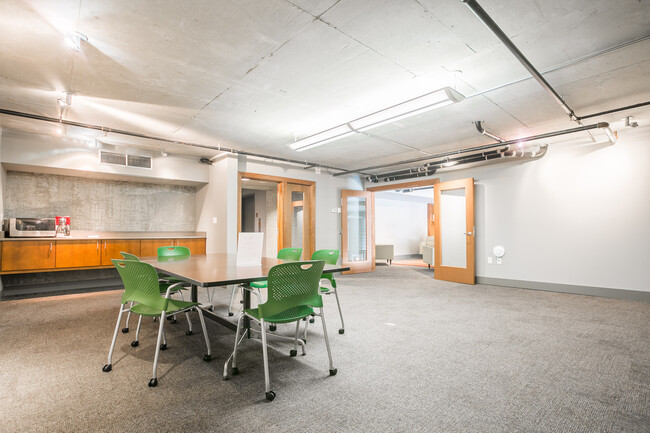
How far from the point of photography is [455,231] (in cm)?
735

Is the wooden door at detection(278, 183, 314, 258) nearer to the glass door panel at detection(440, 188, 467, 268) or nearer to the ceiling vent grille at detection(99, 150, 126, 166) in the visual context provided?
→ the glass door panel at detection(440, 188, 467, 268)

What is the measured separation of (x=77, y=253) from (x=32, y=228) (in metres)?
0.77

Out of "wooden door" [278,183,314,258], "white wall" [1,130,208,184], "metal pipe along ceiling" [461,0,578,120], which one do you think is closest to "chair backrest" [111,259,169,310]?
"metal pipe along ceiling" [461,0,578,120]

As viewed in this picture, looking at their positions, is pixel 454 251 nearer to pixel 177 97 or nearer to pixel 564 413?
pixel 564 413

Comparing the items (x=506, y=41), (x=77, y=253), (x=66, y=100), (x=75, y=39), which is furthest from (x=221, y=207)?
(x=506, y=41)

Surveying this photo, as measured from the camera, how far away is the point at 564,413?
199 centimetres

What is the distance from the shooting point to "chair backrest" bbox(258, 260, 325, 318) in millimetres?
2230

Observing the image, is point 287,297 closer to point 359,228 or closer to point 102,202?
point 102,202

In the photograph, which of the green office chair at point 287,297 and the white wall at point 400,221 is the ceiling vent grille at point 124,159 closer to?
the green office chair at point 287,297

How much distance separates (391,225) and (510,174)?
6.35 meters

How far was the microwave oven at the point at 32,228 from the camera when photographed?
525cm

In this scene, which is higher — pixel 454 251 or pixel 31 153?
pixel 31 153

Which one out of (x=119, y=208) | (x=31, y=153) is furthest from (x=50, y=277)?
(x=31, y=153)

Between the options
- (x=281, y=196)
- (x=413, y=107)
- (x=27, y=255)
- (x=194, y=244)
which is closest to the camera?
(x=413, y=107)
